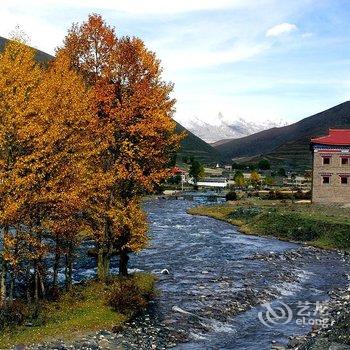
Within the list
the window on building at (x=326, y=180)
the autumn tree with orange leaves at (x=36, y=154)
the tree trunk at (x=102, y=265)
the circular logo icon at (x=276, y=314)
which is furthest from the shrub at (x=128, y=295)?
the window on building at (x=326, y=180)

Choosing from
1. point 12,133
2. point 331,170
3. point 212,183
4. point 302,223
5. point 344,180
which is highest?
point 12,133

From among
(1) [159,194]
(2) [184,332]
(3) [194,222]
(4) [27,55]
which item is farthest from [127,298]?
(1) [159,194]

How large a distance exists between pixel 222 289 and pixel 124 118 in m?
15.7

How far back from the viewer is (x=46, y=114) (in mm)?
25891

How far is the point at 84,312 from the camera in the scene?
1129 inches

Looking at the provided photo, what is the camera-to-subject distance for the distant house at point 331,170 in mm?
89312

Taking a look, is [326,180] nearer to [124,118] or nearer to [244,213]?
[244,213]

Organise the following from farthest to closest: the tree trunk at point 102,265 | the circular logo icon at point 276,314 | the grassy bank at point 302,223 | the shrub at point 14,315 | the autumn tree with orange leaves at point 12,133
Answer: the grassy bank at point 302,223 → the tree trunk at point 102,265 → the circular logo icon at point 276,314 → the shrub at point 14,315 → the autumn tree with orange leaves at point 12,133

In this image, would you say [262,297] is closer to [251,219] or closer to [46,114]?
[46,114]

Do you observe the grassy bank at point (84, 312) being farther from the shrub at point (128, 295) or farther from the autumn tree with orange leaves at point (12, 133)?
the autumn tree with orange leaves at point (12, 133)

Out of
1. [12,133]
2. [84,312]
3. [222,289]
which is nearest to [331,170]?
[222,289]

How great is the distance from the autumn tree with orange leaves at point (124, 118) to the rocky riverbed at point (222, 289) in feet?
20.7

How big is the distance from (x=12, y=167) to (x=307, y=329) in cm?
1975

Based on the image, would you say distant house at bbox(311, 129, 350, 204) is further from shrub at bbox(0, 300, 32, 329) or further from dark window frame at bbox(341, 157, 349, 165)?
shrub at bbox(0, 300, 32, 329)
